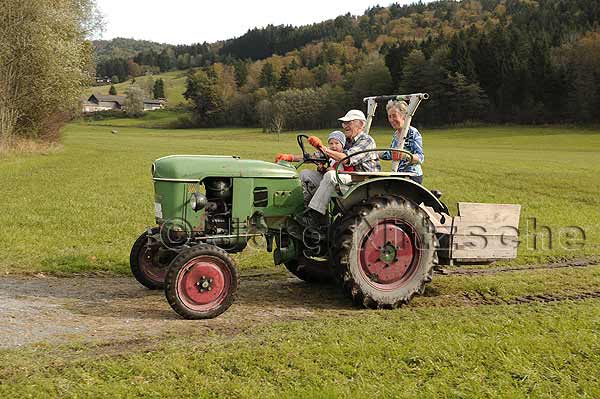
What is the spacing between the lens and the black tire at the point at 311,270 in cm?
684

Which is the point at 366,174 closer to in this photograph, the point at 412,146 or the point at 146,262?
the point at 412,146

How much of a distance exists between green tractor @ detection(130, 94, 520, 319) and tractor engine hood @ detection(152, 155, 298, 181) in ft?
0.03

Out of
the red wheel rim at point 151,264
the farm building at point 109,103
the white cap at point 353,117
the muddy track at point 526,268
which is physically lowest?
the muddy track at point 526,268

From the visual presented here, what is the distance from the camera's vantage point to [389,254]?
630cm

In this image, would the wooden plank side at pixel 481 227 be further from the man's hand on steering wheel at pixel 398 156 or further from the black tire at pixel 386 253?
the man's hand on steering wheel at pixel 398 156

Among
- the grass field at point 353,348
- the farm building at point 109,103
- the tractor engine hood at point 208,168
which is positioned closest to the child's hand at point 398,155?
the tractor engine hood at point 208,168

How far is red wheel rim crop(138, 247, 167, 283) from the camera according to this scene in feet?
22.3

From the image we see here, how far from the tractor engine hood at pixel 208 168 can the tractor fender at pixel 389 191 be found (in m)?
0.71

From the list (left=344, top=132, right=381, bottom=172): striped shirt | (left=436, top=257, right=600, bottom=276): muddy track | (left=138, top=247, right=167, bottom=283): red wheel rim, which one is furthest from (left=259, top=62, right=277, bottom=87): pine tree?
(left=344, top=132, right=381, bottom=172): striped shirt

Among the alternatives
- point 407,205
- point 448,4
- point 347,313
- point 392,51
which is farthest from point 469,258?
point 448,4

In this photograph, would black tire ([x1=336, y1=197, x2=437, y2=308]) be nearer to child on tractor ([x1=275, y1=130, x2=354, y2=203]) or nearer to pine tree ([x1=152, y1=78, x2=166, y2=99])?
child on tractor ([x1=275, y1=130, x2=354, y2=203])

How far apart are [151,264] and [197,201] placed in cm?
137

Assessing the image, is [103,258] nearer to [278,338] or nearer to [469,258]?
[278,338]

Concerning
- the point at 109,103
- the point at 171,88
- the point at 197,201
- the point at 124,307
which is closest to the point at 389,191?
the point at 197,201
